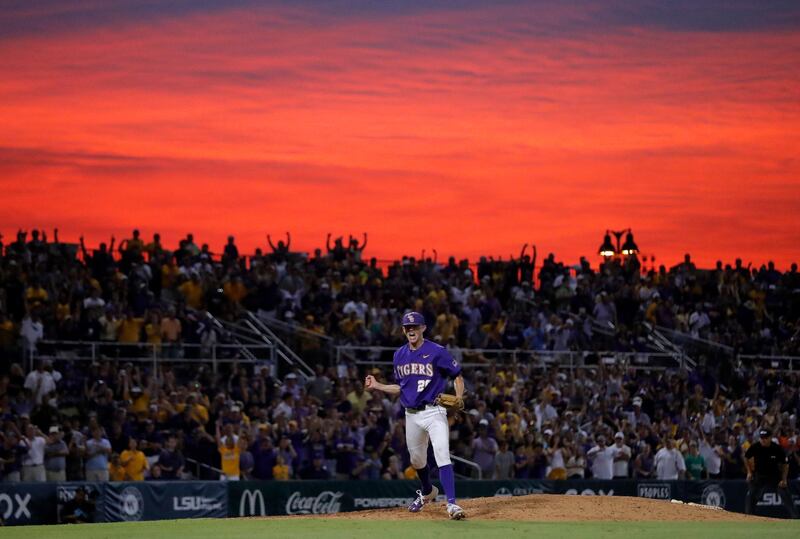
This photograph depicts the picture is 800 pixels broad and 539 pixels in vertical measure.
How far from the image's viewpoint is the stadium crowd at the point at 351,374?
24.1 metres

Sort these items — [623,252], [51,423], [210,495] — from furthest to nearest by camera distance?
[623,252] → [51,423] → [210,495]

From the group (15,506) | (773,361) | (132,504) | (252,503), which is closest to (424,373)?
(132,504)

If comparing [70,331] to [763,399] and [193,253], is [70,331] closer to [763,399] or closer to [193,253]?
[193,253]

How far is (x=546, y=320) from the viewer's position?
3488cm

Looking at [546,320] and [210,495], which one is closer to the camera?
[210,495]

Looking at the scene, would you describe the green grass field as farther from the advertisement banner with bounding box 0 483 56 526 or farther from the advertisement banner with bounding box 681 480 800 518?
the advertisement banner with bounding box 681 480 800 518

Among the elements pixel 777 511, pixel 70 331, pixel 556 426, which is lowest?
pixel 777 511

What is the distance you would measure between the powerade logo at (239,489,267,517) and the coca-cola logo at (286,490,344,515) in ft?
1.47

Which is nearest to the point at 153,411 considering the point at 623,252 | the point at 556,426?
the point at 556,426

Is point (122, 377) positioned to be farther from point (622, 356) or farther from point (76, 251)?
point (622, 356)

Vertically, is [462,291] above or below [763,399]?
above

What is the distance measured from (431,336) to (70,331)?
884 centimetres

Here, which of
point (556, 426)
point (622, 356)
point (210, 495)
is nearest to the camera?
point (210, 495)

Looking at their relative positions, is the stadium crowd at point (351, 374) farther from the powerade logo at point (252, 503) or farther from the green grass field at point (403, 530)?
the green grass field at point (403, 530)
